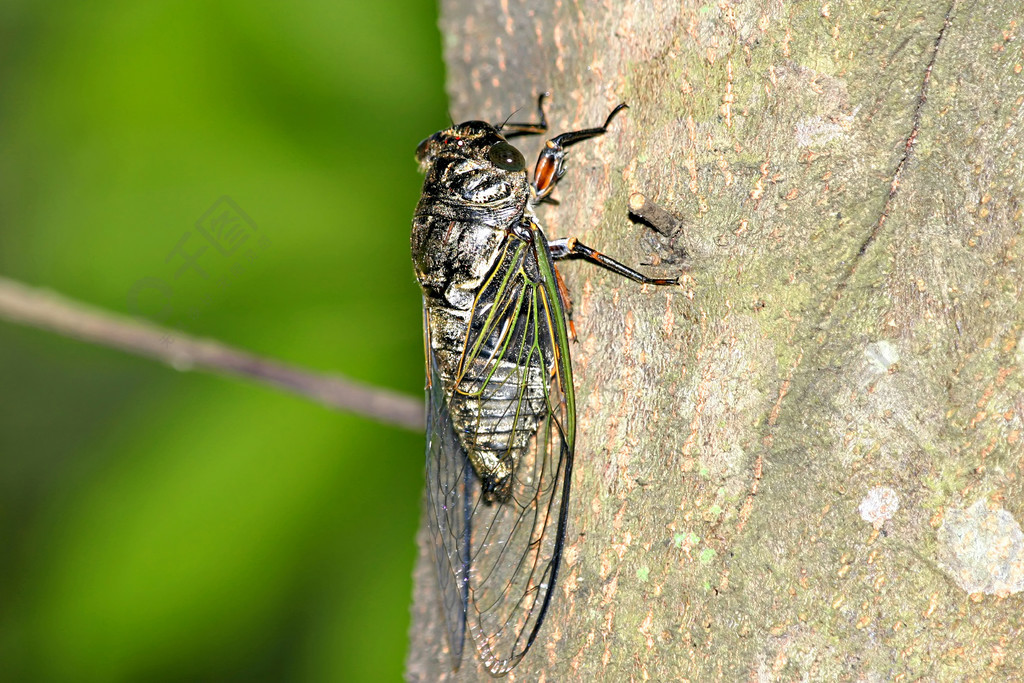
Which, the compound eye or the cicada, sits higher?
the compound eye

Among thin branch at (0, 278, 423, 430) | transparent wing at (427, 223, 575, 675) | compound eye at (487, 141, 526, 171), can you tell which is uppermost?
compound eye at (487, 141, 526, 171)

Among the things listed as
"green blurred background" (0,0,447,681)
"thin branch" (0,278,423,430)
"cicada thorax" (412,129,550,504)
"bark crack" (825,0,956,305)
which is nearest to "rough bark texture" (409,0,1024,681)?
"bark crack" (825,0,956,305)

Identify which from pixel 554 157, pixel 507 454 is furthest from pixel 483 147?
pixel 507 454

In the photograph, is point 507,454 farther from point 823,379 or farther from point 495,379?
point 823,379

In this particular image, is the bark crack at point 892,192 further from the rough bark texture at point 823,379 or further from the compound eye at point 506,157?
the compound eye at point 506,157

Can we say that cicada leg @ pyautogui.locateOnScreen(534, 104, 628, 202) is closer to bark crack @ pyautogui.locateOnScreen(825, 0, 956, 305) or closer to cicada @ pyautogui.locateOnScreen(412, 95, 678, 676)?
cicada @ pyautogui.locateOnScreen(412, 95, 678, 676)

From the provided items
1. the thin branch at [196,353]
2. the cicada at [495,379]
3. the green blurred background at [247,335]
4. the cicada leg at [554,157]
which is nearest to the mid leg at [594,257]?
the cicada at [495,379]
